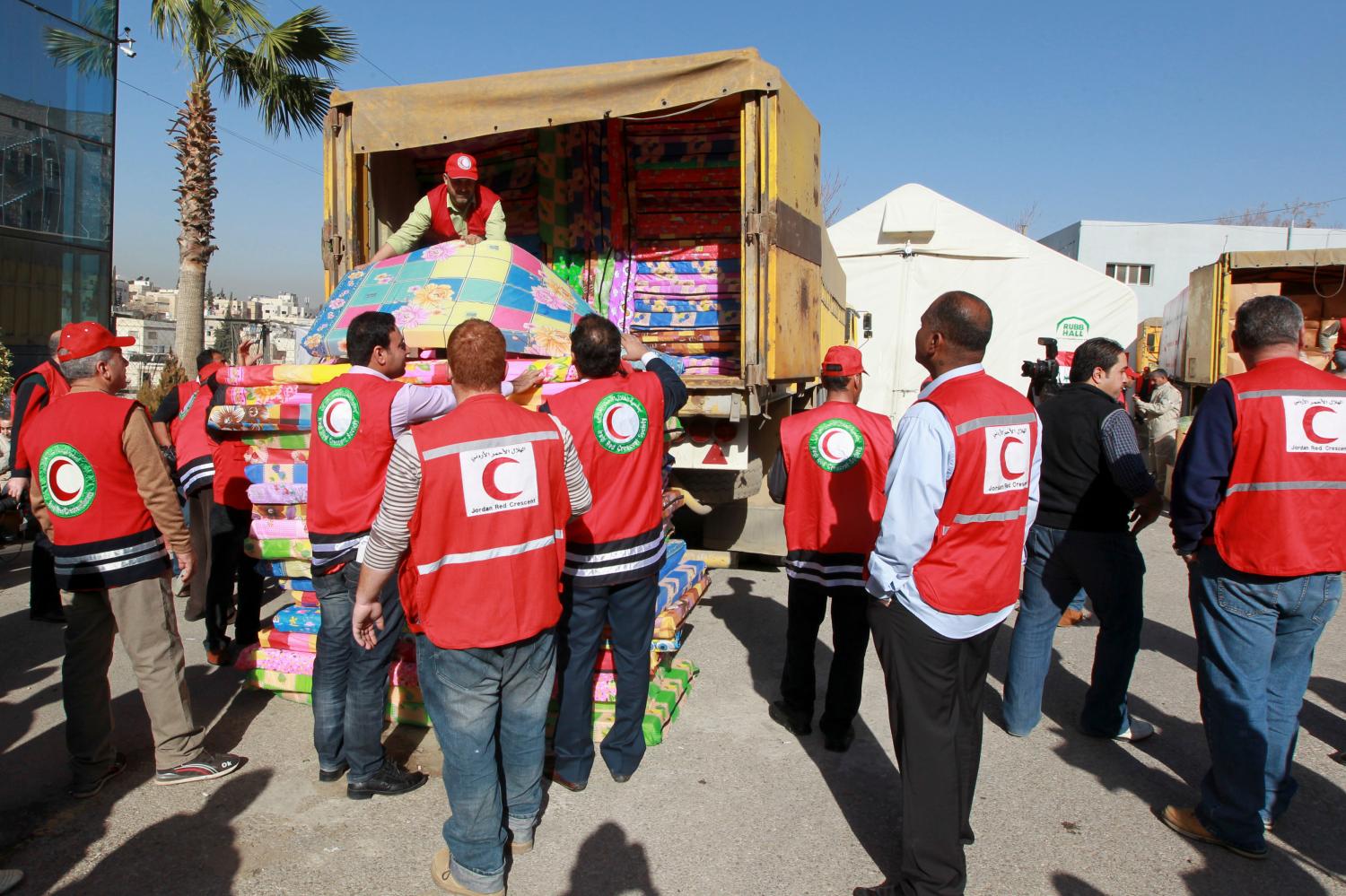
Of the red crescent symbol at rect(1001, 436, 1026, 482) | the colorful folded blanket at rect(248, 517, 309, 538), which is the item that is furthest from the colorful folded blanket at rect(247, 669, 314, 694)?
the red crescent symbol at rect(1001, 436, 1026, 482)

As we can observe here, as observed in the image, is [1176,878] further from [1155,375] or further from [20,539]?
[20,539]

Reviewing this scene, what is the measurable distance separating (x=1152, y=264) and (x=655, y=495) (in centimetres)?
2672

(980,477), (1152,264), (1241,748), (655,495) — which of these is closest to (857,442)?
(655,495)

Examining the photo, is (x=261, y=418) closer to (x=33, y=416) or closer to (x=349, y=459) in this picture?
(x=349, y=459)

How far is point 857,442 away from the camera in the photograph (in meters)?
3.83

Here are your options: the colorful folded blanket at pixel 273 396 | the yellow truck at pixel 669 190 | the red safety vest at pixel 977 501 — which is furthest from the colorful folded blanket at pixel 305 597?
the red safety vest at pixel 977 501

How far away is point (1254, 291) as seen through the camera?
8.83 meters

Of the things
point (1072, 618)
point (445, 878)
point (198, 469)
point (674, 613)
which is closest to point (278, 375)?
point (198, 469)

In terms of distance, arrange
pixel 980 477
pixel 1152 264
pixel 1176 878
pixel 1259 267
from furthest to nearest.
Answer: pixel 1152 264 < pixel 1259 267 < pixel 1176 878 < pixel 980 477

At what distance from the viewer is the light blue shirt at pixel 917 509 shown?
2555 millimetres

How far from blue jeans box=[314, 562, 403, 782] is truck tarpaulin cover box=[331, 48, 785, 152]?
309 centimetres

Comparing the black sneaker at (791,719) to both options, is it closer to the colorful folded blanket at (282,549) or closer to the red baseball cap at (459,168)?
the colorful folded blanket at (282,549)

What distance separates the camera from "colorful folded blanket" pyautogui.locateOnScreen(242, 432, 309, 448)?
161 inches

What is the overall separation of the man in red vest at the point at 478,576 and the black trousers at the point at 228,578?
2.34 m
